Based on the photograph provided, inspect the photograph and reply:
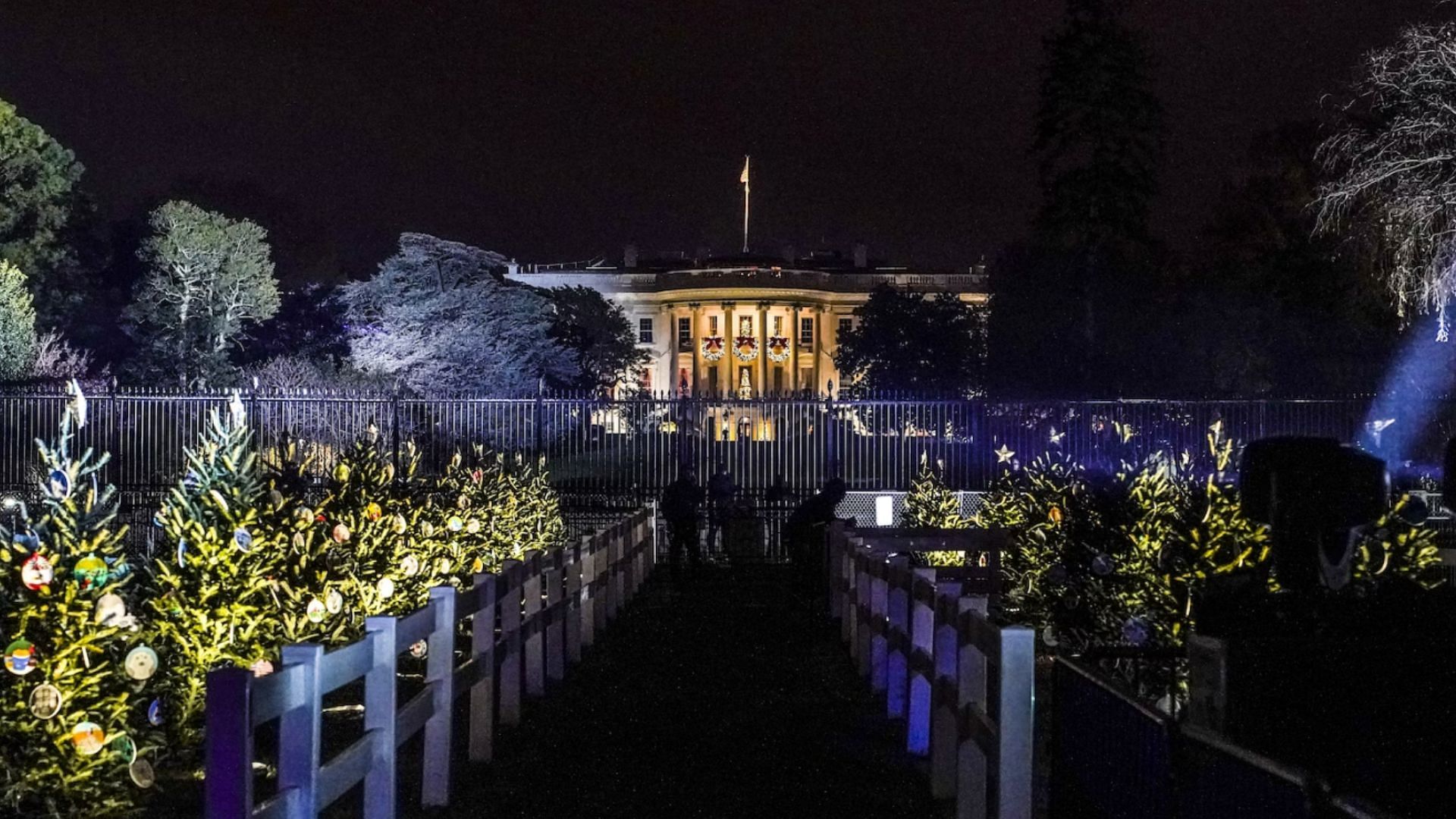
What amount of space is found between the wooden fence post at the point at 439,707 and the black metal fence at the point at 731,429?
16.2 m

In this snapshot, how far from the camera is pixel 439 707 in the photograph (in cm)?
870

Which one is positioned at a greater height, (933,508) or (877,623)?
(933,508)

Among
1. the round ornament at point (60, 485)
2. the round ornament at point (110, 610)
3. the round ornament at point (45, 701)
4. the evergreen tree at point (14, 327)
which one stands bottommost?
the round ornament at point (45, 701)

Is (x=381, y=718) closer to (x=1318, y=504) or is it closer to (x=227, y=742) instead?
(x=227, y=742)

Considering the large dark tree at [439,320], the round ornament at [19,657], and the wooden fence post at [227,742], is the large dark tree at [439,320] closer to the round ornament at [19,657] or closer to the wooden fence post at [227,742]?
the round ornament at [19,657]

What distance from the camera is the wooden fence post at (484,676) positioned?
386 inches

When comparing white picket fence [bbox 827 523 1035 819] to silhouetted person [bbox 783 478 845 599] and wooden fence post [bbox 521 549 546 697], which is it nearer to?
wooden fence post [bbox 521 549 546 697]

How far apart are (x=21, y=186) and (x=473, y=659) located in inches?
1938

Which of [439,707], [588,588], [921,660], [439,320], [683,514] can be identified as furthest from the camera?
[439,320]

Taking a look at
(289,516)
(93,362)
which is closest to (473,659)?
(289,516)

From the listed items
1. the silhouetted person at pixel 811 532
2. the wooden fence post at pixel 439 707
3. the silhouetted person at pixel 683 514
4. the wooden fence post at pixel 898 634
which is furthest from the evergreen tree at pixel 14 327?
the wooden fence post at pixel 439 707

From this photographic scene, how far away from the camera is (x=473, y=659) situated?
31.6 feet

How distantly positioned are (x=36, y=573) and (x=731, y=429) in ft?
67.1

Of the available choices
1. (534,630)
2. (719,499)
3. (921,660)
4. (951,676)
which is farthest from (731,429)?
(951,676)
